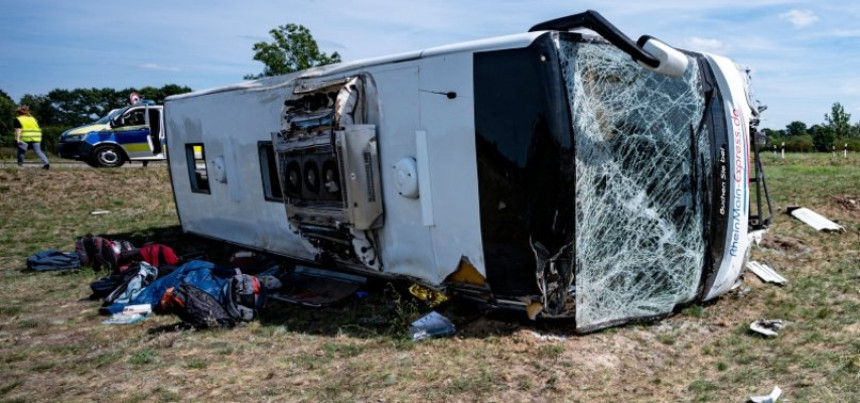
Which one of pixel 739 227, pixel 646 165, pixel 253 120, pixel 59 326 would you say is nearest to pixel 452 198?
pixel 646 165

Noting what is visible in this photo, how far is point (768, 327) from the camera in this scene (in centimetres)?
474

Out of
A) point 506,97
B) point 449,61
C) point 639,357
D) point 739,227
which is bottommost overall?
point 639,357

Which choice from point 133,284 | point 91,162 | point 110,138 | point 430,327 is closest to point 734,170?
point 430,327

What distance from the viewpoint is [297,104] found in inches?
237

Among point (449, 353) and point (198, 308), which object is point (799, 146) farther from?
point (198, 308)

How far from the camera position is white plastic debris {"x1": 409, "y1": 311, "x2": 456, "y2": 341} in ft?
16.0

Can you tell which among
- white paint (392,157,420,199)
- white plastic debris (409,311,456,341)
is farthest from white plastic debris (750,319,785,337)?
white paint (392,157,420,199)

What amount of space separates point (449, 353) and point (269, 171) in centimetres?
356

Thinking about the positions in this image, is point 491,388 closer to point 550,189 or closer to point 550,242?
point 550,242

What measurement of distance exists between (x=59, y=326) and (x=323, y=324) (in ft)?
8.61

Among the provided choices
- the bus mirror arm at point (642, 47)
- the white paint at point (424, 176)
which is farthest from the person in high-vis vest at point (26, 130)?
the bus mirror arm at point (642, 47)

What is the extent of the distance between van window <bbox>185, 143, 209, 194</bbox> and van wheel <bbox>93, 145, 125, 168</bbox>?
24.9ft

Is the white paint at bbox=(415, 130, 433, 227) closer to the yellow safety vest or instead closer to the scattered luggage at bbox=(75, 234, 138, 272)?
the scattered luggage at bbox=(75, 234, 138, 272)

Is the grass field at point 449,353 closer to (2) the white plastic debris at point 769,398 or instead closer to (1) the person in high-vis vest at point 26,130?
(2) the white plastic debris at point 769,398
